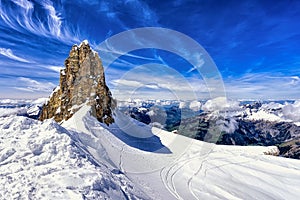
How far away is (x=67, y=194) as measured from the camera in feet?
37.9

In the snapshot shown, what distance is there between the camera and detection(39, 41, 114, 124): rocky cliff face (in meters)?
41.2

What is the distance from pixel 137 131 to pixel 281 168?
2170cm

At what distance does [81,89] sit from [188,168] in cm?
2560

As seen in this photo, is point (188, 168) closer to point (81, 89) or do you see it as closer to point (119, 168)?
point (119, 168)

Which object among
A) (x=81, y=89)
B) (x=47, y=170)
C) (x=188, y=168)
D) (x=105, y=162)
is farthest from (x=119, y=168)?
(x=81, y=89)

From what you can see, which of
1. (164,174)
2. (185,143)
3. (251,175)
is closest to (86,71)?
(185,143)

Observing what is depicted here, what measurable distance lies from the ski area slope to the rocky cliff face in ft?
24.8

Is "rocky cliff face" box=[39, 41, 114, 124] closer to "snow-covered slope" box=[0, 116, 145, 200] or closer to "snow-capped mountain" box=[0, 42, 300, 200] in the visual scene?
"snow-capped mountain" box=[0, 42, 300, 200]

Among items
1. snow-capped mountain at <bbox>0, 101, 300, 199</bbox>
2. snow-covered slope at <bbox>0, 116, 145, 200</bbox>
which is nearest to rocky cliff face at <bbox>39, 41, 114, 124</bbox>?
snow-capped mountain at <bbox>0, 101, 300, 199</bbox>

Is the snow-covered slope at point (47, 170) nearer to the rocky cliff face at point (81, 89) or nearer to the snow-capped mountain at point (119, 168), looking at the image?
the snow-capped mountain at point (119, 168)

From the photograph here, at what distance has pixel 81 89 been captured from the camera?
140 ft

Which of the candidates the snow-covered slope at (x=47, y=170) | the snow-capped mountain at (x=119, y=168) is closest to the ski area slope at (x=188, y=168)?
the snow-capped mountain at (x=119, y=168)

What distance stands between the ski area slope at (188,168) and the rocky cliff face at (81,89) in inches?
297

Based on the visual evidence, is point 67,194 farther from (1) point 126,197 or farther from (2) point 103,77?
(2) point 103,77
